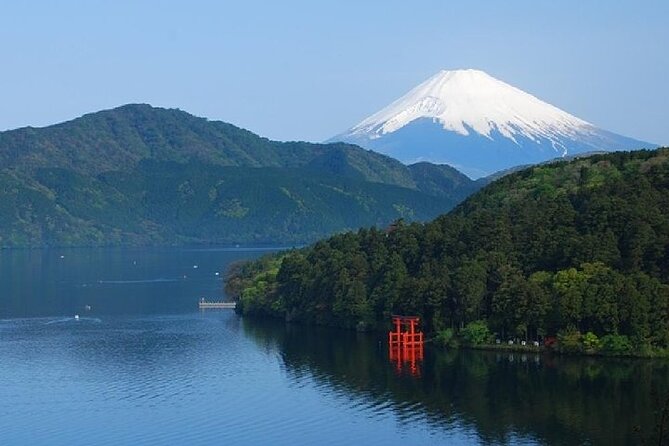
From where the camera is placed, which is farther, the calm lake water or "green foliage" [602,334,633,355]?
"green foliage" [602,334,633,355]

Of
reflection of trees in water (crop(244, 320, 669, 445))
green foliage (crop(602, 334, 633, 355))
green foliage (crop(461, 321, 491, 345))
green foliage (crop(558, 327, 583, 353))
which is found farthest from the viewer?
green foliage (crop(461, 321, 491, 345))

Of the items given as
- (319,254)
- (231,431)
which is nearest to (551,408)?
(231,431)

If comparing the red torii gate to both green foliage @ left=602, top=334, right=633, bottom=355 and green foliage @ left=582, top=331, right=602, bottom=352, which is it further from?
green foliage @ left=602, top=334, right=633, bottom=355

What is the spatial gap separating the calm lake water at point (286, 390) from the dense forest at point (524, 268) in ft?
5.86

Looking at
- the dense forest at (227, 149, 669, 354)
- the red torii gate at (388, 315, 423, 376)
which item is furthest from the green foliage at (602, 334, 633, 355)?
the red torii gate at (388, 315, 423, 376)

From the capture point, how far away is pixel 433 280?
54.9 meters

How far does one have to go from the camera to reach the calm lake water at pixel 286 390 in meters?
36.4

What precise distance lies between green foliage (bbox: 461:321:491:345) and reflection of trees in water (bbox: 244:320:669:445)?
1064 mm

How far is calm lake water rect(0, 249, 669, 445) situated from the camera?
3644 cm

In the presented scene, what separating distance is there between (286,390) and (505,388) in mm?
7883

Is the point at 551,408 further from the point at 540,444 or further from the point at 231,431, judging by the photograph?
the point at 231,431

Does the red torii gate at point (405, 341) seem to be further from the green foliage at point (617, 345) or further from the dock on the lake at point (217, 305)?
the dock on the lake at point (217, 305)

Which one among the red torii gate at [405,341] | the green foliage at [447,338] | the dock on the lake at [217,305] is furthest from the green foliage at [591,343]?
the dock on the lake at [217,305]

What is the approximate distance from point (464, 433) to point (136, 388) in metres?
14.3
